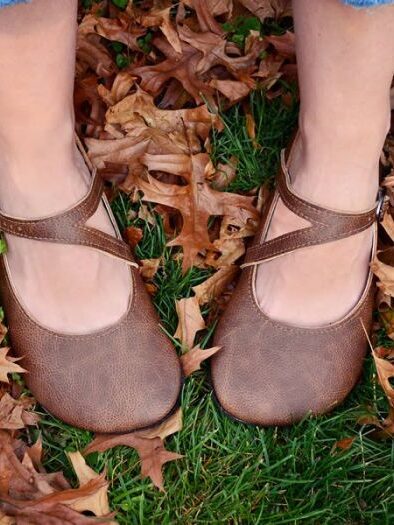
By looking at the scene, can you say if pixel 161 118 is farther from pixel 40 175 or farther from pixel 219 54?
pixel 40 175

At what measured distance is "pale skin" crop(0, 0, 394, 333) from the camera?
124 centimetres

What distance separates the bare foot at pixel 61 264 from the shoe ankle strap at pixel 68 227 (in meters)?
0.02

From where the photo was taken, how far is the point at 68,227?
1.49m

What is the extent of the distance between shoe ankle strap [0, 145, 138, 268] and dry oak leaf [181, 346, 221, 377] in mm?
282

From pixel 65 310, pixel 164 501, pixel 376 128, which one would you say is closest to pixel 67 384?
pixel 65 310

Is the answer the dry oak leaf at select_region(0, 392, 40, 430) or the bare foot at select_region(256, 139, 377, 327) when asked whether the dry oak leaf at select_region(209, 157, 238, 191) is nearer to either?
the bare foot at select_region(256, 139, 377, 327)

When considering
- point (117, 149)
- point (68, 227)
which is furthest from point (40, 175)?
point (117, 149)

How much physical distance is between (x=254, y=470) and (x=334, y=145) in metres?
0.69

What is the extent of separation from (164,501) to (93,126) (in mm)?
971

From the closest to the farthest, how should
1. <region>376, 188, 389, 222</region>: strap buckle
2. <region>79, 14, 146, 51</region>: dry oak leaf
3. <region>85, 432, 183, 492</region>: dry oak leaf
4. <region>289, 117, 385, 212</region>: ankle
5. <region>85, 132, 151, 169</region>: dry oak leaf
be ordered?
<region>289, 117, 385, 212</region>: ankle
<region>85, 432, 183, 492</region>: dry oak leaf
<region>376, 188, 389, 222</region>: strap buckle
<region>85, 132, 151, 169</region>: dry oak leaf
<region>79, 14, 146, 51</region>: dry oak leaf

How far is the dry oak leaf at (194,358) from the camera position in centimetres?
160

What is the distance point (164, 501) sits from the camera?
60.4 inches

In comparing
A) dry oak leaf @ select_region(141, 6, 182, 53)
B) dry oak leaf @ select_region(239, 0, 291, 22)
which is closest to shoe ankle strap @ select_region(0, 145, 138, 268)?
dry oak leaf @ select_region(141, 6, 182, 53)

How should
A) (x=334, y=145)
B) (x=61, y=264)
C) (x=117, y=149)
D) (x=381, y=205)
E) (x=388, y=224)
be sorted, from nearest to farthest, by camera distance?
(x=334, y=145), (x=61, y=264), (x=381, y=205), (x=388, y=224), (x=117, y=149)
